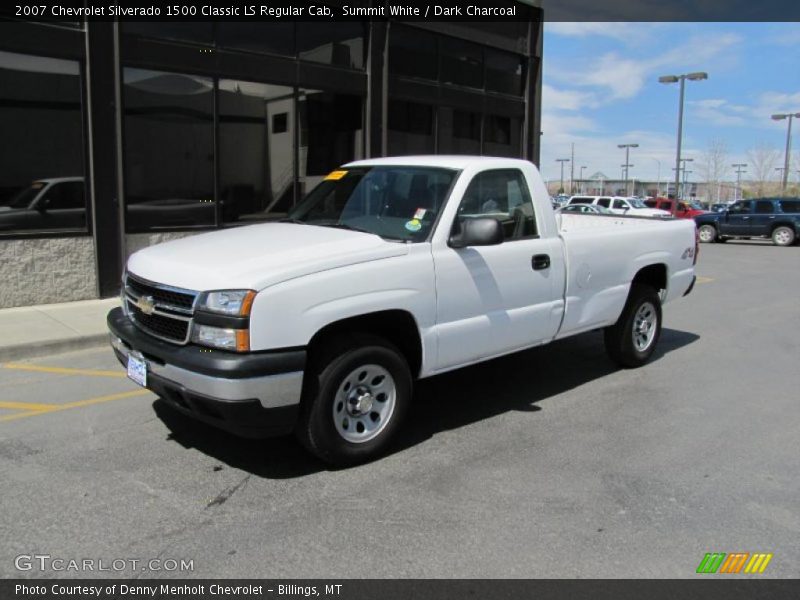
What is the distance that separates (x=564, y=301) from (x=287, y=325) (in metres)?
2.56

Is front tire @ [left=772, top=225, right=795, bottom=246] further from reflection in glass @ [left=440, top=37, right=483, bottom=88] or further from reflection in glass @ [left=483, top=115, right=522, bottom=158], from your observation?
reflection in glass @ [left=440, top=37, right=483, bottom=88]

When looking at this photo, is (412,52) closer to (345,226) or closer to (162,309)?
(345,226)

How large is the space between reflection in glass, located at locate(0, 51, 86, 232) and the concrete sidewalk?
45.3 inches

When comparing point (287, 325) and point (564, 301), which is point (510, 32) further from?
point (287, 325)

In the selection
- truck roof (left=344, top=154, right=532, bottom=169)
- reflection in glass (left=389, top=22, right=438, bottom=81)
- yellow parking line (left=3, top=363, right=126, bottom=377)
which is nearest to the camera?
truck roof (left=344, top=154, right=532, bottom=169)

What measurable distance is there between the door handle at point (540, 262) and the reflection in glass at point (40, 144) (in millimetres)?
6886

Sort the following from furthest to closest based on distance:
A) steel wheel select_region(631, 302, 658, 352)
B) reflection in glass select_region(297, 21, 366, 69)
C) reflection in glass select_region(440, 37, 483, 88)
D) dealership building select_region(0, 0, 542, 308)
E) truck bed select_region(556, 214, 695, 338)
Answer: reflection in glass select_region(440, 37, 483, 88)
reflection in glass select_region(297, 21, 366, 69)
dealership building select_region(0, 0, 542, 308)
steel wheel select_region(631, 302, 658, 352)
truck bed select_region(556, 214, 695, 338)

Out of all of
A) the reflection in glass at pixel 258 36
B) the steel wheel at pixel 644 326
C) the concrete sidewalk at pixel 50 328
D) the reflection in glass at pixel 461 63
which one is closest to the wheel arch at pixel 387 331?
the steel wheel at pixel 644 326

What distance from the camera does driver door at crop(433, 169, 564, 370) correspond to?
450 centimetres

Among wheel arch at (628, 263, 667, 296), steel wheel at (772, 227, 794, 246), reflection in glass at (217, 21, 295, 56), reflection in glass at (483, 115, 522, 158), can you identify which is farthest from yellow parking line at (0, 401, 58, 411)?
steel wheel at (772, 227, 794, 246)

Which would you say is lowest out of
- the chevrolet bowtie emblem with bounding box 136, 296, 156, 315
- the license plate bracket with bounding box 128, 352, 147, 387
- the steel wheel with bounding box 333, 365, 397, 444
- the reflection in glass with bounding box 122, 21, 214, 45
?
the steel wheel with bounding box 333, 365, 397, 444

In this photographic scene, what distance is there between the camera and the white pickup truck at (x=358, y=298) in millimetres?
3666

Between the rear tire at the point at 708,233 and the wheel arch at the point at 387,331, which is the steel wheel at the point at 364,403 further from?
the rear tire at the point at 708,233
